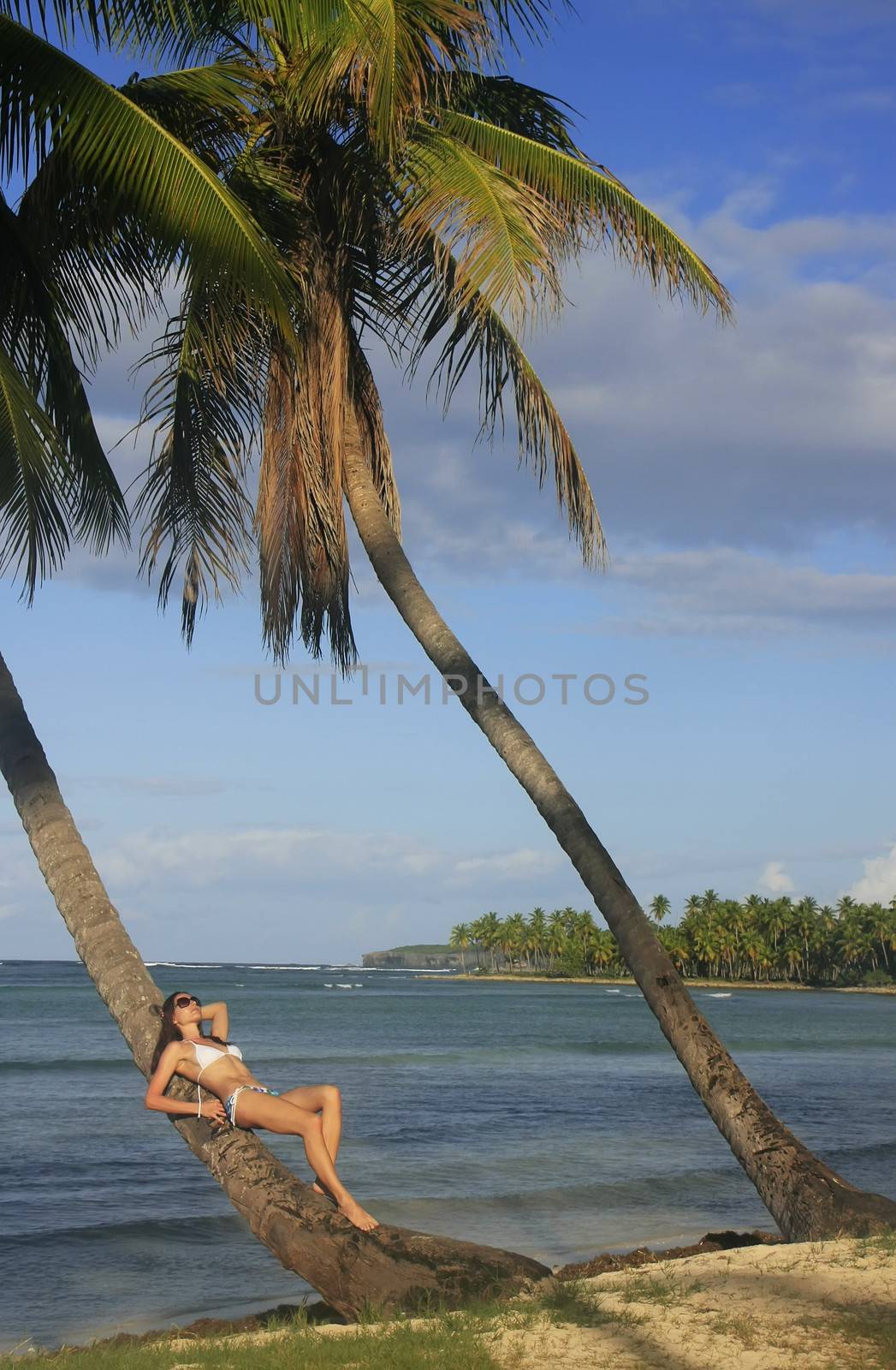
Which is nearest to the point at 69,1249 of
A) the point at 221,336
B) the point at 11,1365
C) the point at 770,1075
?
the point at 11,1365

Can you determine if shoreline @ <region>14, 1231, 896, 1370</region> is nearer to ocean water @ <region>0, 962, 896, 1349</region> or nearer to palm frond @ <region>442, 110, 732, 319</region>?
ocean water @ <region>0, 962, 896, 1349</region>

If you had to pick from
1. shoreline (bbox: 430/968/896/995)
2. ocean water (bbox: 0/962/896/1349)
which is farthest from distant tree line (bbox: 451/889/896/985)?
ocean water (bbox: 0/962/896/1349)

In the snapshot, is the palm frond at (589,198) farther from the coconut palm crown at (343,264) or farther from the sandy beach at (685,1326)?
the sandy beach at (685,1326)

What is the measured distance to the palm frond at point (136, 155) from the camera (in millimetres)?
6684

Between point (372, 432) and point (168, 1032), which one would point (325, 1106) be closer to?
point (168, 1032)

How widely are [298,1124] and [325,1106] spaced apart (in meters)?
0.17

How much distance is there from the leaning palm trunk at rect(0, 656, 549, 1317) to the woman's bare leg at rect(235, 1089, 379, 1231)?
9 centimetres

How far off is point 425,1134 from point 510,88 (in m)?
15.5

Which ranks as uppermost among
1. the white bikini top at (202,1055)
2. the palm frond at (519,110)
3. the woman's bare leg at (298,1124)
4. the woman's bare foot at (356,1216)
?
the palm frond at (519,110)

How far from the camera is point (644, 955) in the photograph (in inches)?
302

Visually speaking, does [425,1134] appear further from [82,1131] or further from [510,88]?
[510,88]

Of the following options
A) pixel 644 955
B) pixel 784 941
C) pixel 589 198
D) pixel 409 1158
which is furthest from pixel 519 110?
pixel 784 941

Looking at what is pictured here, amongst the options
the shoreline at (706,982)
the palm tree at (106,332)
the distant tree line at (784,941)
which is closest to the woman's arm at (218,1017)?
the palm tree at (106,332)

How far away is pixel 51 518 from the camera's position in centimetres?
795
